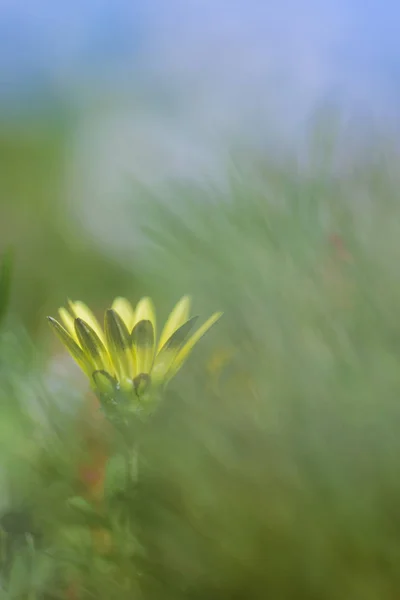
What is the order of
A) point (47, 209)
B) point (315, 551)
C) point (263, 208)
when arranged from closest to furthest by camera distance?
1. point (315, 551)
2. point (263, 208)
3. point (47, 209)

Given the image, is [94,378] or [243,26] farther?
[243,26]

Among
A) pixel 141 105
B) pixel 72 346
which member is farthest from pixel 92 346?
pixel 141 105

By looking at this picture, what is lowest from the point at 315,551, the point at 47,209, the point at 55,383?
the point at 315,551

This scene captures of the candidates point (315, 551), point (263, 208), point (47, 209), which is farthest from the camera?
point (47, 209)

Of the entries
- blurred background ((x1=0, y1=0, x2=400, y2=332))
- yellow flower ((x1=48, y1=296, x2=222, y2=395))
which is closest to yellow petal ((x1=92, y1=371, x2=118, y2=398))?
yellow flower ((x1=48, y1=296, x2=222, y2=395))

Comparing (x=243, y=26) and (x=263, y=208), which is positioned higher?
(x=243, y=26)

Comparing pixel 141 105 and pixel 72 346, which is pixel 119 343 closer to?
pixel 72 346

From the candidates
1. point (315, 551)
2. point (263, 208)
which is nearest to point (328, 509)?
point (315, 551)

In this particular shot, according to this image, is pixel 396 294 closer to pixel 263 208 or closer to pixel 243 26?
pixel 263 208
